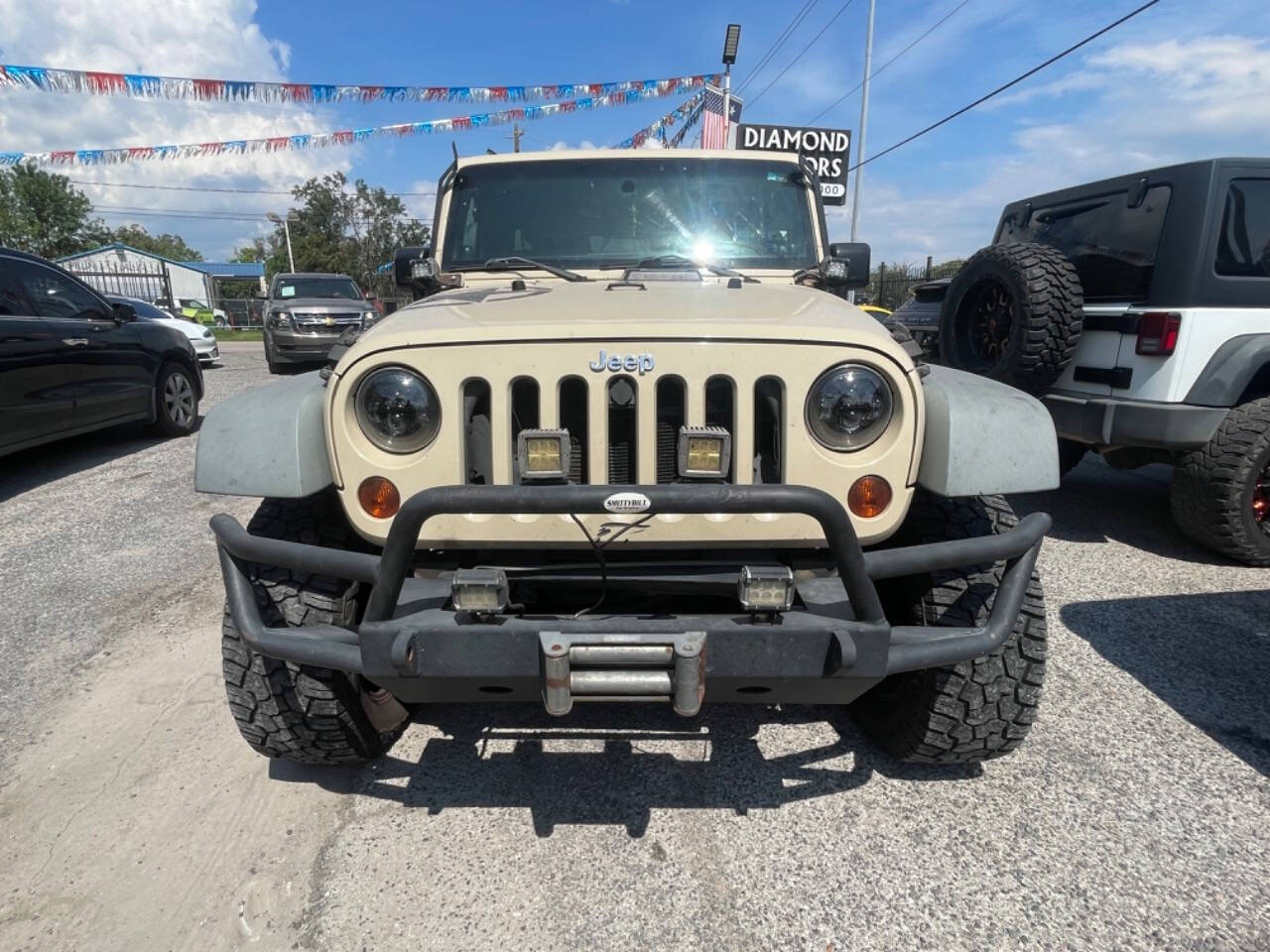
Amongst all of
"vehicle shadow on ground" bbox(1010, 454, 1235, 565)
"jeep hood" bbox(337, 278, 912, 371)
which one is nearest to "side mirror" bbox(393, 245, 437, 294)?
"jeep hood" bbox(337, 278, 912, 371)

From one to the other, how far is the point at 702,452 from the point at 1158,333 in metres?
3.70

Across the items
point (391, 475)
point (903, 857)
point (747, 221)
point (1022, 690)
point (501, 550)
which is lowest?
point (903, 857)

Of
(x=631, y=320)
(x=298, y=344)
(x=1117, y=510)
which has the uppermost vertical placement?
(x=631, y=320)

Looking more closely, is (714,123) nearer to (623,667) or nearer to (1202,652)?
(1202,652)

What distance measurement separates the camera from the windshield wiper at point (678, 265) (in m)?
2.97

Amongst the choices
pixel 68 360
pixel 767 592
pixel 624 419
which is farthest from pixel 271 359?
pixel 767 592

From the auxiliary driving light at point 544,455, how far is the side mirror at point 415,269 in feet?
5.76

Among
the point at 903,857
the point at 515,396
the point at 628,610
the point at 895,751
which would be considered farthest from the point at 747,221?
the point at 903,857

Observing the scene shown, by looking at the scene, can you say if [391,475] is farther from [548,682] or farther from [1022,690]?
[1022,690]

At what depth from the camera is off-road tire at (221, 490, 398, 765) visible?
2.07 m

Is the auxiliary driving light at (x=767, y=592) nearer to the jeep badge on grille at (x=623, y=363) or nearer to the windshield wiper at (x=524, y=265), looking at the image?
the jeep badge on grille at (x=623, y=363)

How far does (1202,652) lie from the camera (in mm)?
3240

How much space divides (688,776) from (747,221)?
2260 millimetres

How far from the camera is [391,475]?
1901 millimetres
